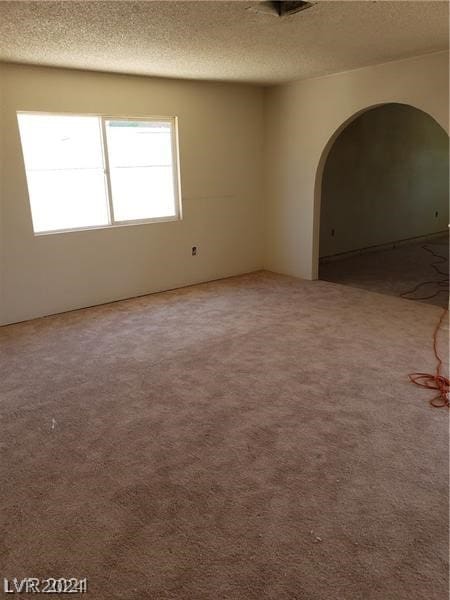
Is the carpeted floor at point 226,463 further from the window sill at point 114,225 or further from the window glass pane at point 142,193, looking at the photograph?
the window glass pane at point 142,193

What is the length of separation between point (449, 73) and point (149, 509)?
164 inches

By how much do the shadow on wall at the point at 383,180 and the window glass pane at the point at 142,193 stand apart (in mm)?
2476

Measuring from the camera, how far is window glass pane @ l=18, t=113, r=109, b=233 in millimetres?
4262

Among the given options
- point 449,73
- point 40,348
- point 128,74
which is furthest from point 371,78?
point 40,348

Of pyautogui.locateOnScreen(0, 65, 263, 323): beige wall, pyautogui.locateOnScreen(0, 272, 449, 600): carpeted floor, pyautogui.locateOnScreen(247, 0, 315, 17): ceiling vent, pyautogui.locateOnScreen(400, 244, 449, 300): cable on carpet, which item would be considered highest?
pyautogui.locateOnScreen(247, 0, 315, 17): ceiling vent

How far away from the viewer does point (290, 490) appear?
204 centimetres

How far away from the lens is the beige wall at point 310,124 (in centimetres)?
409

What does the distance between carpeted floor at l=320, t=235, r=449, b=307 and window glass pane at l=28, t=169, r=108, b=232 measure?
2.98 m

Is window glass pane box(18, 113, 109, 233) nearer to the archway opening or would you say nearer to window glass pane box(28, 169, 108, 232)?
window glass pane box(28, 169, 108, 232)

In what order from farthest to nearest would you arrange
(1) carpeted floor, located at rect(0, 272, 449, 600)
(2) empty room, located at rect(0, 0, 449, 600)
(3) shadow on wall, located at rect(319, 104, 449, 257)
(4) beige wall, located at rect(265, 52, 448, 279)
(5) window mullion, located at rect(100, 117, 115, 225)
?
(3) shadow on wall, located at rect(319, 104, 449, 257)
(5) window mullion, located at rect(100, 117, 115, 225)
(4) beige wall, located at rect(265, 52, 448, 279)
(2) empty room, located at rect(0, 0, 449, 600)
(1) carpeted floor, located at rect(0, 272, 449, 600)

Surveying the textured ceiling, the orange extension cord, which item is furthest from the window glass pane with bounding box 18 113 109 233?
the orange extension cord

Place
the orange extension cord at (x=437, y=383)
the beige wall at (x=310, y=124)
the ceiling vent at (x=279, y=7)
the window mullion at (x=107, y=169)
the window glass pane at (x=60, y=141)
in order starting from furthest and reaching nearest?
the window mullion at (x=107, y=169)
the window glass pane at (x=60, y=141)
the beige wall at (x=310, y=124)
the orange extension cord at (x=437, y=383)
the ceiling vent at (x=279, y=7)

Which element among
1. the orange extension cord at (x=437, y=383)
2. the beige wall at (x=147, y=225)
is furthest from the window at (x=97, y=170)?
the orange extension cord at (x=437, y=383)

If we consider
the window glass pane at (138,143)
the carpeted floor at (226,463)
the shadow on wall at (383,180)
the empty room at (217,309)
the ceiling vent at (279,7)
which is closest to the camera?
the carpeted floor at (226,463)
